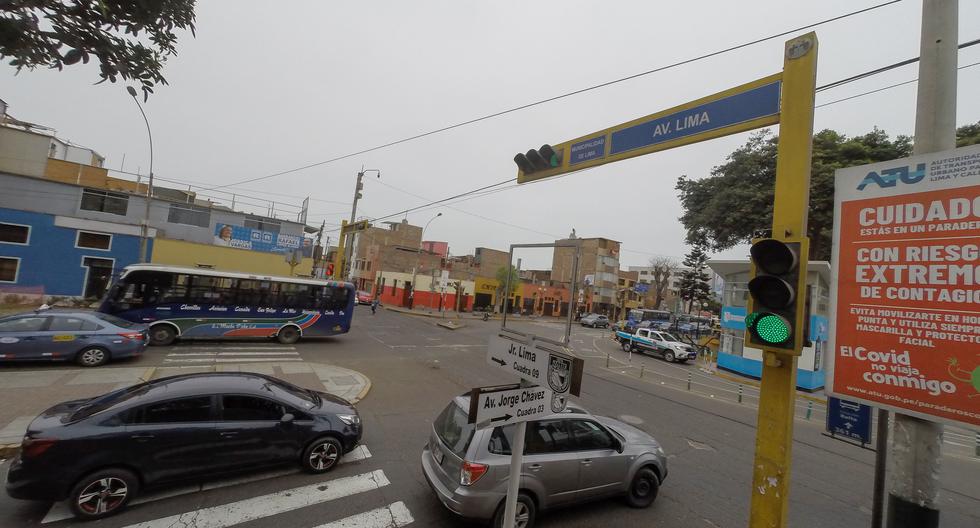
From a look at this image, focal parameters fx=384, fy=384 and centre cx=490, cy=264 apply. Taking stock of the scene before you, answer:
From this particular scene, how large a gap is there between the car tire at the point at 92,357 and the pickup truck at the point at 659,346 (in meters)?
25.0

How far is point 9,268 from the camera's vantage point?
22.3 m

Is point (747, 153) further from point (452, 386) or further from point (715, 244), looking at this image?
point (452, 386)

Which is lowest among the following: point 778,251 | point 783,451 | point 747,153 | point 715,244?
point 783,451

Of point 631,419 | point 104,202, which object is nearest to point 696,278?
point 631,419

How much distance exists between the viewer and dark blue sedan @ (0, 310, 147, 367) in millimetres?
10234

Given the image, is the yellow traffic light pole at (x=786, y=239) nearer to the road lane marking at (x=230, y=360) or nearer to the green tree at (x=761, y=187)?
the road lane marking at (x=230, y=360)

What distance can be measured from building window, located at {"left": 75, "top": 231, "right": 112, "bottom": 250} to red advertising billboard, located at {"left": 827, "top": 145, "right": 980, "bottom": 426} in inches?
1411

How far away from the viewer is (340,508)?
5242mm

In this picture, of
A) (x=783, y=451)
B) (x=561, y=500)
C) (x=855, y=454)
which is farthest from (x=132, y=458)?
(x=855, y=454)

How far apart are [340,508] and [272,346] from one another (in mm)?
13472

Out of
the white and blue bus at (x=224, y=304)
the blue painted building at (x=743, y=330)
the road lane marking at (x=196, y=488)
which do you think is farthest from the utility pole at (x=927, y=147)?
the blue painted building at (x=743, y=330)

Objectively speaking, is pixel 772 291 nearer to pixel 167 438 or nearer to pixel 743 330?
pixel 167 438

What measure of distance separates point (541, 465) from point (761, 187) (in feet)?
93.8

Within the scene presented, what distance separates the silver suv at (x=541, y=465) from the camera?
183 inches
